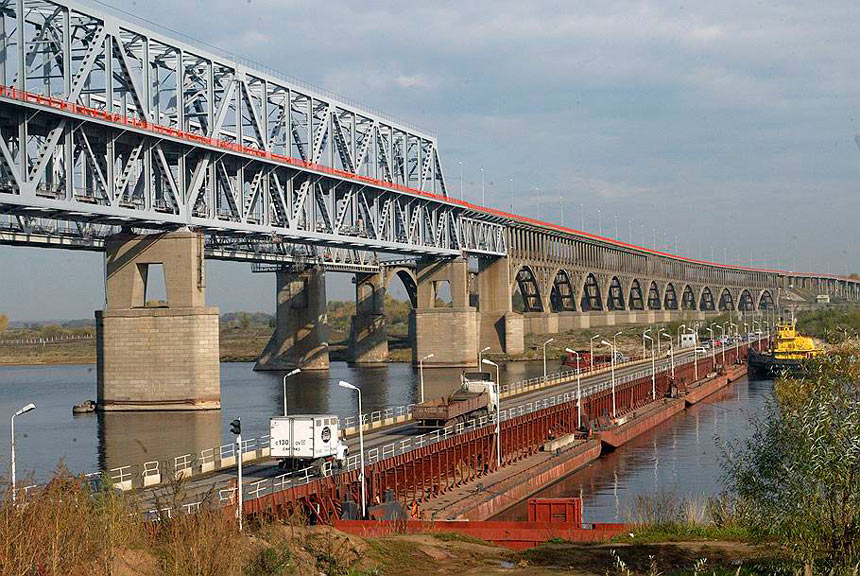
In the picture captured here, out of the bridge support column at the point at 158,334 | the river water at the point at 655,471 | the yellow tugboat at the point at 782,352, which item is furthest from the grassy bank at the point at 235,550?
the yellow tugboat at the point at 782,352

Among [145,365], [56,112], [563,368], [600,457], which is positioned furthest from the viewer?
[563,368]

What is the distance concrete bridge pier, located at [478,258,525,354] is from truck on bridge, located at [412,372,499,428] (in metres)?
91.7

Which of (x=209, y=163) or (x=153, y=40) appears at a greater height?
(x=153, y=40)

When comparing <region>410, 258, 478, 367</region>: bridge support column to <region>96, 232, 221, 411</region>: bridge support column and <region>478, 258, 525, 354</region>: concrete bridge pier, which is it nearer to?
<region>478, 258, 525, 354</region>: concrete bridge pier

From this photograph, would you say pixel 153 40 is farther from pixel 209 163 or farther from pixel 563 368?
pixel 563 368

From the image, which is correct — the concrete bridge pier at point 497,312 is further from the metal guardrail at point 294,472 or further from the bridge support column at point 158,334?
the bridge support column at point 158,334

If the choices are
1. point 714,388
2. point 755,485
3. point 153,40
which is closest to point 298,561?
point 755,485

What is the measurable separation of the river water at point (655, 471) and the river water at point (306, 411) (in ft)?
0.21

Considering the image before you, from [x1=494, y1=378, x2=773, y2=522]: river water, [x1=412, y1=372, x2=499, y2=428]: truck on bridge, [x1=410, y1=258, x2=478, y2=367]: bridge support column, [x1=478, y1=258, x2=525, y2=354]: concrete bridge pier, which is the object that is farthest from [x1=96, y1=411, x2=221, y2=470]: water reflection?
[x1=478, y1=258, x2=525, y2=354]: concrete bridge pier

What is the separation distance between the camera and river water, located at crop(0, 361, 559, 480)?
67188 mm

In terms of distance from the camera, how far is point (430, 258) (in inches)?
6358

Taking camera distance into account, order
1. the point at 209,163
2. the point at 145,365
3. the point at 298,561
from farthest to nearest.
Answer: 1. the point at 209,163
2. the point at 145,365
3. the point at 298,561

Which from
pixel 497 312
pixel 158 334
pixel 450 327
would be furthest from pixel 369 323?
pixel 158 334

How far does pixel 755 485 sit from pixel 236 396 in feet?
293
